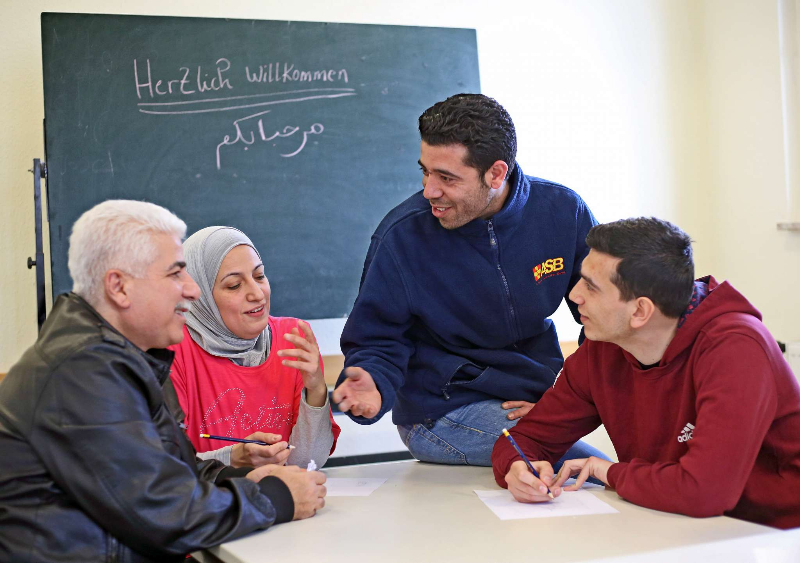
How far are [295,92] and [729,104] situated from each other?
2.43m

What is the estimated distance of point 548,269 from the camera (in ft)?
7.73

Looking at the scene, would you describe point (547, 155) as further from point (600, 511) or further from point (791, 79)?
point (600, 511)

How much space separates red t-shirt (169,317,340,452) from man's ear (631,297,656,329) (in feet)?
3.10

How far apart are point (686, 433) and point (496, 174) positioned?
96cm

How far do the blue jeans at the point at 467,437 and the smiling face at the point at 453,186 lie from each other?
1.90 ft

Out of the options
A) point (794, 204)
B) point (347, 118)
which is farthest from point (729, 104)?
point (347, 118)

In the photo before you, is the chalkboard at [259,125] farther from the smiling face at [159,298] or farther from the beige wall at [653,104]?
the smiling face at [159,298]

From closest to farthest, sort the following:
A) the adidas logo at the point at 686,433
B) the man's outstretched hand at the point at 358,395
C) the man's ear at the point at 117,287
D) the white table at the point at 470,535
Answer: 1. the white table at the point at 470,535
2. the man's ear at the point at 117,287
3. the adidas logo at the point at 686,433
4. the man's outstretched hand at the point at 358,395

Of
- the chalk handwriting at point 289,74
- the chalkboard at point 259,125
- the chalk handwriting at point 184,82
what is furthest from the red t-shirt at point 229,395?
the chalk handwriting at point 289,74

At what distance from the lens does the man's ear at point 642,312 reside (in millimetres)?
1711

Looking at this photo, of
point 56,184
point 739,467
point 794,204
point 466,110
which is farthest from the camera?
point 794,204

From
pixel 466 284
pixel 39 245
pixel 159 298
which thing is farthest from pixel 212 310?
pixel 39 245

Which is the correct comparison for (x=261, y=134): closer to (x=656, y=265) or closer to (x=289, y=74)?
(x=289, y=74)

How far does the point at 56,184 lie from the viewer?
3.04 meters
